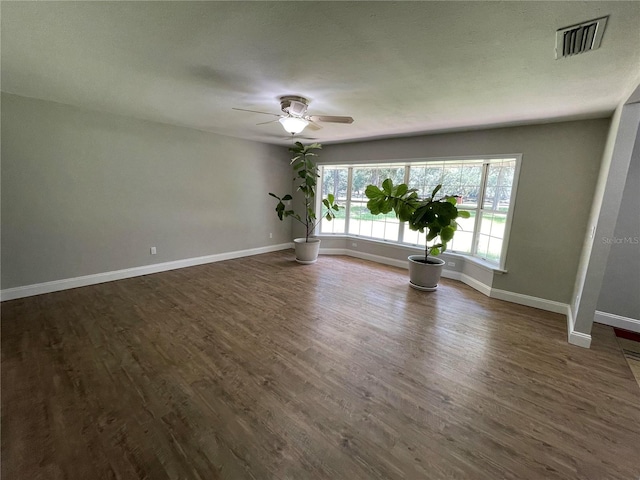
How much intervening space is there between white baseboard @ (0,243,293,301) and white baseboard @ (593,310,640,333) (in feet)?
19.4

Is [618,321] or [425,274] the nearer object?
[618,321]

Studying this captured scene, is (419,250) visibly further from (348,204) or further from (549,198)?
(549,198)

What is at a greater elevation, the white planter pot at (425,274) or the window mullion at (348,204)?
the window mullion at (348,204)

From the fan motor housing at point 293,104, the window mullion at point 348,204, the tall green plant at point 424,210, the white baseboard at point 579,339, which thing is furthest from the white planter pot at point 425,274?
the fan motor housing at point 293,104

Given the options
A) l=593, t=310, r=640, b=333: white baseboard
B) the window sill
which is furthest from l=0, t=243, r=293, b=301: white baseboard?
l=593, t=310, r=640, b=333: white baseboard

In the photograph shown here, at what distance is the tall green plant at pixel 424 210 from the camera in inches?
155

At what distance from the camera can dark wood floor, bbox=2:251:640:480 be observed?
1517 millimetres

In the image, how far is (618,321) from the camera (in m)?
3.30

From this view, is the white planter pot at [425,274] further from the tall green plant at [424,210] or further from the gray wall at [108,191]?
the gray wall at [108,191]

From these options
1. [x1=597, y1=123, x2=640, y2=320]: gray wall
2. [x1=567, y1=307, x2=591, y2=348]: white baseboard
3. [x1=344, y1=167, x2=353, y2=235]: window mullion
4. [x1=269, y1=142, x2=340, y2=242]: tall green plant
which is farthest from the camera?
[x1=344, y1=167, x2=353, y2=235]: window mullion

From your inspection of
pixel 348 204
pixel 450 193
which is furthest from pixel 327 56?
pixel 348 204

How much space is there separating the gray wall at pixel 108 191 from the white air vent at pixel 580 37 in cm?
495

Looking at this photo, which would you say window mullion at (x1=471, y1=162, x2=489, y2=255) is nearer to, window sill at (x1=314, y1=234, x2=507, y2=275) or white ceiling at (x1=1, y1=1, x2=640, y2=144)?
window sill at (x1=314, y1=234, x2=507, y2=275)

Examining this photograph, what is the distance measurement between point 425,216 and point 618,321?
8.70ft
